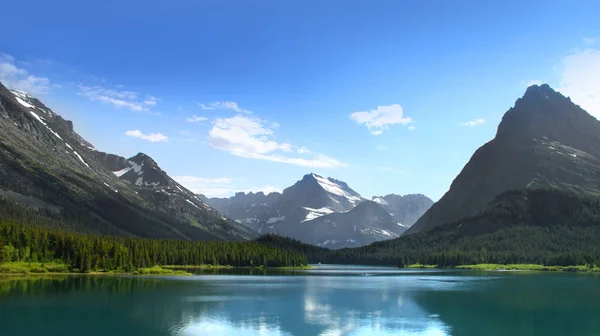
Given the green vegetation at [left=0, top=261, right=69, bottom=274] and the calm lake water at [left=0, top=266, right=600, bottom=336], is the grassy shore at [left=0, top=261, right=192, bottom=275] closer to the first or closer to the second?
the green vegetation at [left=0, top=261, right=69, bottom=274]

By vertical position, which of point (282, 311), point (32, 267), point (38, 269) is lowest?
point (282, 311)

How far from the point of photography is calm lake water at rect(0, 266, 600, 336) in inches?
2840

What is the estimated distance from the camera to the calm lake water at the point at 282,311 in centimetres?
7212

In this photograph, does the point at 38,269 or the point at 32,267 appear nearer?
the point at 38,269

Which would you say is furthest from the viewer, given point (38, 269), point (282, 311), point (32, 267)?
point (32, 267)

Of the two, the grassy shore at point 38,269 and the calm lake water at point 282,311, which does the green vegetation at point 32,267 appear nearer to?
the grassy shore at point 38,269

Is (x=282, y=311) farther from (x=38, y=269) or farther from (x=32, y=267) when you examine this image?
(x=32, y=267)

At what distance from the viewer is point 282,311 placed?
91562mm

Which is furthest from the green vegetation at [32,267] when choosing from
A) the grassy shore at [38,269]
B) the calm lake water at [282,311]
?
the calm lake water at [282,311]

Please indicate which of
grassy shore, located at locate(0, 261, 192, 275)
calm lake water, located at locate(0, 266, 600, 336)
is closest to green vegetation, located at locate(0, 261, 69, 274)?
grassy shore, located at locate(0, 261, 192, 275)

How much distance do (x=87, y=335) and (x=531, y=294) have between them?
103912 millimetres

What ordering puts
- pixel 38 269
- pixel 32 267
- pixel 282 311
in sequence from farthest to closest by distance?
pixel 32 267 → pixel 38 269 → pixel 282 311

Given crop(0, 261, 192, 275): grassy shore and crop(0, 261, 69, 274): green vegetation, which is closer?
crop(0, 261, 192, 275): grassy shore

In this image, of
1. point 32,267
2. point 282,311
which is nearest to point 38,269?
point 32,267
